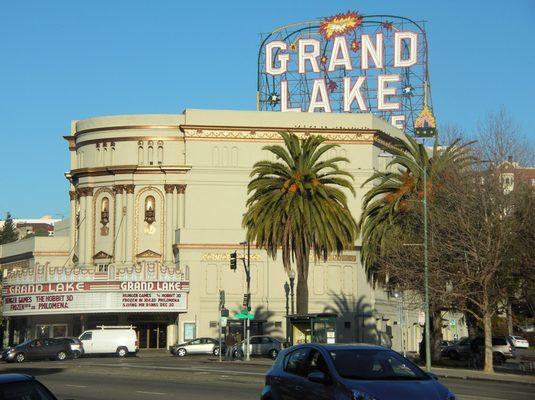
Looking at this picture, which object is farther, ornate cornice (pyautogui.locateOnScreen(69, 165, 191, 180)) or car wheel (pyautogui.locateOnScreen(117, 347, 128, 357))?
ornate cornice (pyautogui.locateOnScreen(69, 165, 191, 180))

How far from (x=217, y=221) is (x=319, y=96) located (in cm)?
1819

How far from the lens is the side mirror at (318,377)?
13648 millimetres

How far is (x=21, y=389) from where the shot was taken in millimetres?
11672

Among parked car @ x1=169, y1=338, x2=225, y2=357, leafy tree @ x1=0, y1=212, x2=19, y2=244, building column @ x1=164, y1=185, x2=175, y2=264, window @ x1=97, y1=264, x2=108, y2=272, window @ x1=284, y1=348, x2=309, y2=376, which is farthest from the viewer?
leafy tree @ x1=0, y1=212, x2=19, y2=244

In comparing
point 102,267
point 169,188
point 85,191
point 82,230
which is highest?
point 85,191


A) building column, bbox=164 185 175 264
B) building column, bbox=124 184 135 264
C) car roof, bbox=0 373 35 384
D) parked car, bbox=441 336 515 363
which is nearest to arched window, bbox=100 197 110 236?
building column, bbox=124 184 135 264

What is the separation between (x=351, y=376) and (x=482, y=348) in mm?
45894

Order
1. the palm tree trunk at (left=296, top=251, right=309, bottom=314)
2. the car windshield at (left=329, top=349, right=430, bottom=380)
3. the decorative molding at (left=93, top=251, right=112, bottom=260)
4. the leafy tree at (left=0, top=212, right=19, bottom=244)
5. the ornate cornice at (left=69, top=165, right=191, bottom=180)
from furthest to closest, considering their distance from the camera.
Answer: the leafy tree at (left=0, top=212, right=19, bottom=244)
the decorative molding at (left=93, top=251, right=112, bottom=260)
the ornate cornice at (left=69, top=165, right=191, bottom=180)
the palm tree trunk at (left=296, top=251, right=309, bottom=314)
the car windshield at (left=329, top=349, right=430, bottom=380)

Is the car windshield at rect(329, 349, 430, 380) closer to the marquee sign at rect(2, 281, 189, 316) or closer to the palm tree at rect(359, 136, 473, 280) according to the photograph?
the palm tree at rect(359, 136, 473, 280)

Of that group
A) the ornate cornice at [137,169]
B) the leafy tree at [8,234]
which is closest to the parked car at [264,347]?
the ornate cornice at [137,169]

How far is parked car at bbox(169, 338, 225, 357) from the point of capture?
69438mm

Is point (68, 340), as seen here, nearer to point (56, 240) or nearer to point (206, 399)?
point (56, 240)

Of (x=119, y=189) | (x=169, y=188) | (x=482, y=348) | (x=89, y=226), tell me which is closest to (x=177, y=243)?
(x=169, y=188)

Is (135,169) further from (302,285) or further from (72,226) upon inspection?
(302,285)
